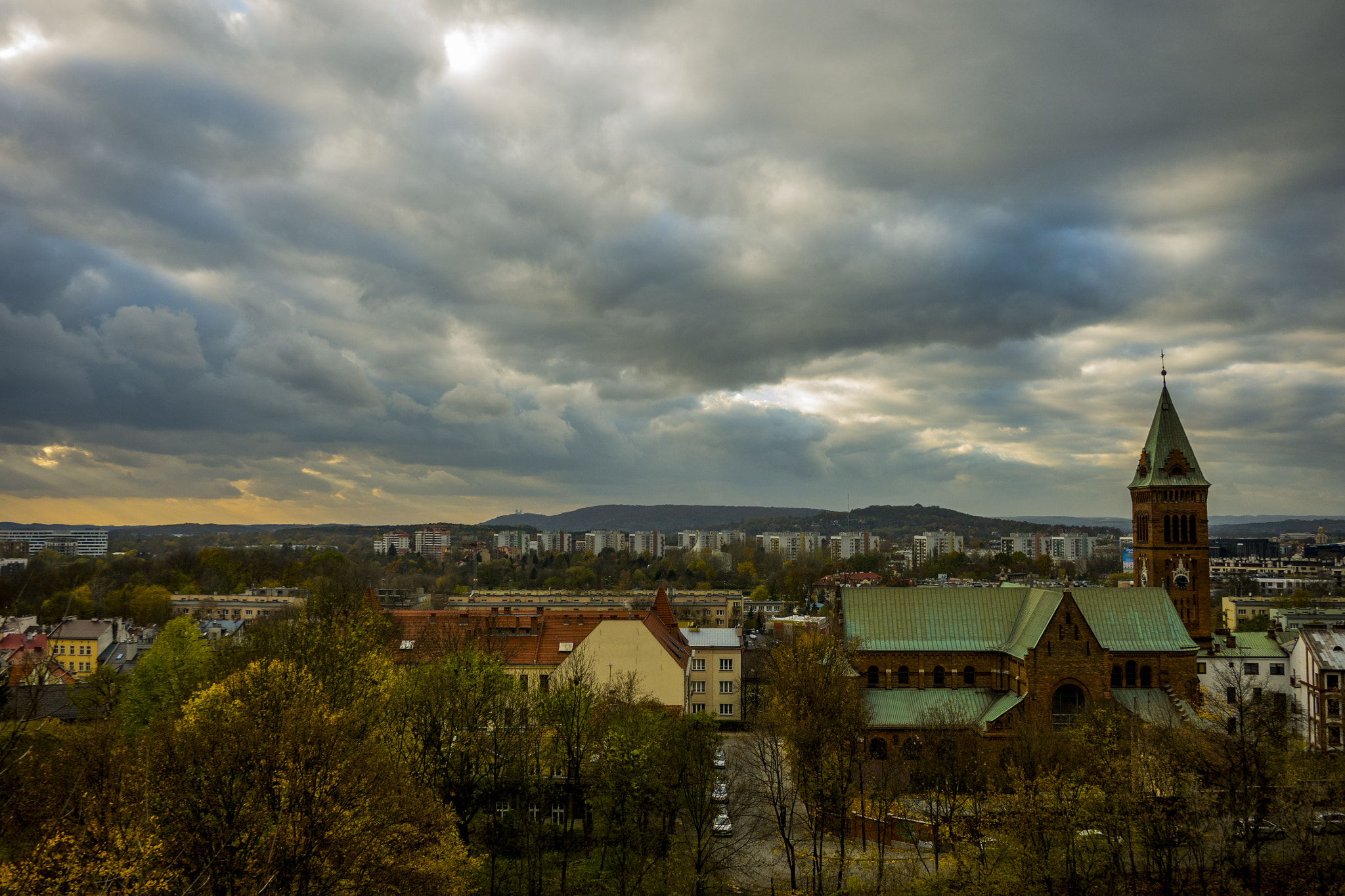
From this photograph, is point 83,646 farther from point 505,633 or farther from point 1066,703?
point 1066,703

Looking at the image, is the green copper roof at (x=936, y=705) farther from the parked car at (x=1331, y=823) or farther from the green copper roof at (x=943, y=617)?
the parked car at (x=1331, y=823)

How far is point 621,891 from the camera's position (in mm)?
37875

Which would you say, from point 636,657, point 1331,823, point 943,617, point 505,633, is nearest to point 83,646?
point 505,633

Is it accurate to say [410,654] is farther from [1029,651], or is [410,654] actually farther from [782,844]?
[1029,651]

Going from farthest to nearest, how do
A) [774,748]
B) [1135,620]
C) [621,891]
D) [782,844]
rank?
[1135,620], [782,844], [774,748], [621,891]

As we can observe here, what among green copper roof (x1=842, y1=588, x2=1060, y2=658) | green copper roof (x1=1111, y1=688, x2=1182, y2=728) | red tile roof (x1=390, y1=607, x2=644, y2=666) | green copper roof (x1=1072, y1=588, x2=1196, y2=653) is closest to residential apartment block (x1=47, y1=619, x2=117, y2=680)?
red tile roof (x1=390, y1=607, x2=644, y2=666)

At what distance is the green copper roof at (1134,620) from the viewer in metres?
62.1

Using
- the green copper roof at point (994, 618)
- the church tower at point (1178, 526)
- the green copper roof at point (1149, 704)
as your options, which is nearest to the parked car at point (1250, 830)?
the green copper roof at point (1149, 704)

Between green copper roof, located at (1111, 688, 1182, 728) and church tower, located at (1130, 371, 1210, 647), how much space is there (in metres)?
13.2

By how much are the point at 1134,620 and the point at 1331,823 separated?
23437 mm

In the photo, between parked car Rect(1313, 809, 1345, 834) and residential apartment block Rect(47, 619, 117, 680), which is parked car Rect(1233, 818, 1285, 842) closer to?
parked car Rect(1313, 809, 1345, 834)

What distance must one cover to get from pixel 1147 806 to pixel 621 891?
22129mm

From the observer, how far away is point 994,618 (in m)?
65.9

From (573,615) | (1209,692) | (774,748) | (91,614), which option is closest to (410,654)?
(573,615)
